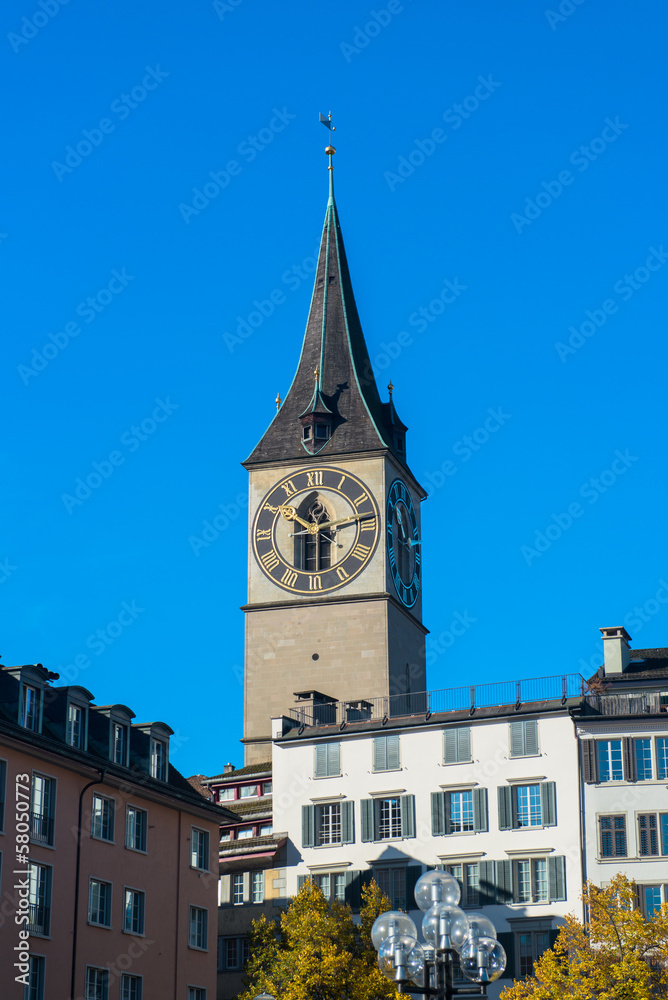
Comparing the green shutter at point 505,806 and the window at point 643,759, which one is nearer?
the window at point 643,759

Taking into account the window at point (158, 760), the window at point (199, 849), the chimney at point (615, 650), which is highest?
the chimney at point (615, 650)

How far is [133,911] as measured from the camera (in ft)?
210

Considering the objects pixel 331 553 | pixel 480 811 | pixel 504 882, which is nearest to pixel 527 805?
pixel 480 811

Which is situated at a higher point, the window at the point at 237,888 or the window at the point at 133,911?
the window at the point at 237,888

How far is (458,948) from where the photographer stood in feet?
102

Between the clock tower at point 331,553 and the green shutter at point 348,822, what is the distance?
1938 centimetres

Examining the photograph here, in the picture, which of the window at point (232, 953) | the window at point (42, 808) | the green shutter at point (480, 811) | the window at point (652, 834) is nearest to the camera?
the window at point (42, 808)

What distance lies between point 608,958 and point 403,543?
4635 centimetres

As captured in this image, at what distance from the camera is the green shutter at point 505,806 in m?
71.4

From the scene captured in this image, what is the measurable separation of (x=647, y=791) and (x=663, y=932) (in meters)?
9.35

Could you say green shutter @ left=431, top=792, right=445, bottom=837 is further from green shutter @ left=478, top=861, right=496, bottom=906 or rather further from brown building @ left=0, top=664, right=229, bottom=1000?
brown building @ left=0, top=664, right=229, bottom=1000

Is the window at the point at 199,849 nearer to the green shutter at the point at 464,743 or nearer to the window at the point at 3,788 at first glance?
the green shutter at the point at 464,743

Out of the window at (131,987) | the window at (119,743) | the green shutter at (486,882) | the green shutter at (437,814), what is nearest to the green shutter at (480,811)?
the green shutter at (437,814)

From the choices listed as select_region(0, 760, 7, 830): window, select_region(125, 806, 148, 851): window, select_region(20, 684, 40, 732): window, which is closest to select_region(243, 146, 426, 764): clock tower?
select_region(125, 806, 148, 851): window
